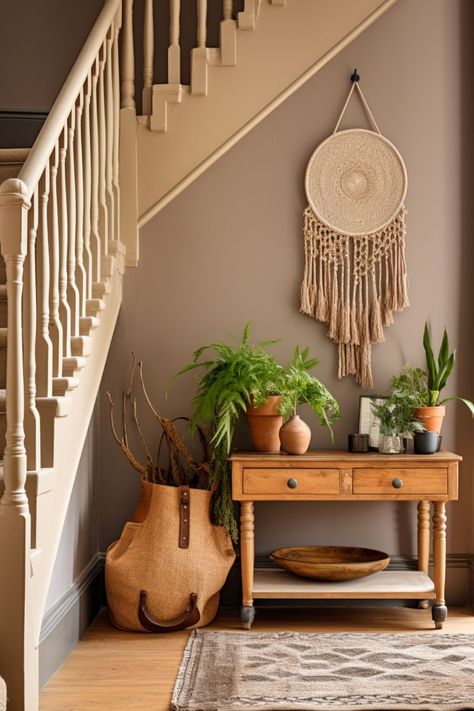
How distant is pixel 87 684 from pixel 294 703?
0.67 m

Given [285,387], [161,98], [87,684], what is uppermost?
[161,98]

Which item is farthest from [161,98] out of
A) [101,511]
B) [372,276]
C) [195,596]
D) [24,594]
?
[24,594]

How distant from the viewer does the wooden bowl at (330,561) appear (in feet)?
11.0

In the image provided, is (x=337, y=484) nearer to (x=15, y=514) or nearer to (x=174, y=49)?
(x=15, y=514)

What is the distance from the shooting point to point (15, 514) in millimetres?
2234

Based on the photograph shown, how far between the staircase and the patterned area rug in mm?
636

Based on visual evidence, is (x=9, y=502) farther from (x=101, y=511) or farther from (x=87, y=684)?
(x=101, y=511)

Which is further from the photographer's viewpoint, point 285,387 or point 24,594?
point 285,387

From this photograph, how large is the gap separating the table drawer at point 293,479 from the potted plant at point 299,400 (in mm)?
111

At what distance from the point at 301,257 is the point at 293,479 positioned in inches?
39.3

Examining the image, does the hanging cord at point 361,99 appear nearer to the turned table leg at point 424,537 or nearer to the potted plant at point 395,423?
the potted plant at point 395,423

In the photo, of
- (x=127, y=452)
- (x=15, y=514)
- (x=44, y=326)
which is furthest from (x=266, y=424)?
(x=15, y=514)

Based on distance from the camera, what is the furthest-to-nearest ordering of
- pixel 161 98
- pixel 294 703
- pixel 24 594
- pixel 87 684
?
pixel 161 98 → pixel 87 684 → pixel 294 703 → pixel 24 594

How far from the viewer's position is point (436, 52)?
388 centimetres
